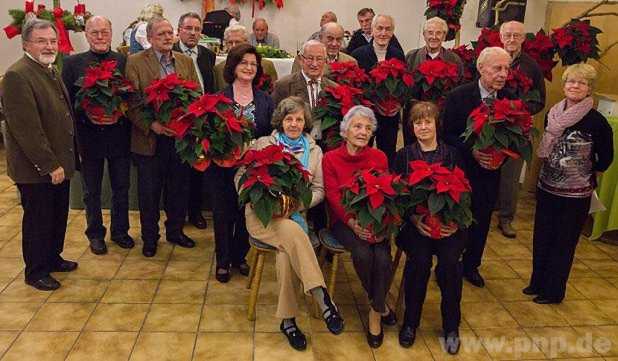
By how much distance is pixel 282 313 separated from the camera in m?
2.81

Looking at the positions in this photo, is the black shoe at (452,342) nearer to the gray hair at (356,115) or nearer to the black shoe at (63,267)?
the gray hair at (356,115)

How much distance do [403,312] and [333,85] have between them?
1471 mm

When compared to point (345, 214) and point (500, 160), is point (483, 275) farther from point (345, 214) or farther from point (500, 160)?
point (345, 214)

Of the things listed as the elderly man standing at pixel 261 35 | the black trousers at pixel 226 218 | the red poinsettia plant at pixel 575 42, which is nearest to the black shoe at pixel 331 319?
the black trousers at pixel 226 218

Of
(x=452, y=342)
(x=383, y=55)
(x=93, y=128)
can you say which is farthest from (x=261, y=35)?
(x=452, y=342)

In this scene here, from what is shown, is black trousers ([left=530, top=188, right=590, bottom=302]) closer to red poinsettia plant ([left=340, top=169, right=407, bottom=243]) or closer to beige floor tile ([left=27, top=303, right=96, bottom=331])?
red poinsettia plant ([left=340, top=169, right=407, bottom=243])

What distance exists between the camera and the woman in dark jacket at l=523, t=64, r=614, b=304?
3.10 meters

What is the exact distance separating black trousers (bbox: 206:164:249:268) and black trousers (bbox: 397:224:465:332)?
3.48 feet

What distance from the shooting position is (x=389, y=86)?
3439mm

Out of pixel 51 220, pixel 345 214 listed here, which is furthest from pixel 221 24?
pixel 345 214

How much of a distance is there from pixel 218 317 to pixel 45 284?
3.64ft

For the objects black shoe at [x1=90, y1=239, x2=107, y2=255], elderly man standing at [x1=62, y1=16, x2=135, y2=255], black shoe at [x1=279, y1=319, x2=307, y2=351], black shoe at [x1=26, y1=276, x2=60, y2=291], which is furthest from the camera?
black shoe at [x1=90, y1=239, x2=107, y2=255]

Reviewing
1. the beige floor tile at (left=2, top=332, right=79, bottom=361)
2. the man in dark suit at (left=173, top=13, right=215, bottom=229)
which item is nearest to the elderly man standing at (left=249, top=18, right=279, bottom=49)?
the man in dark suit at (left=173, top=13, right=215, bottom=229)

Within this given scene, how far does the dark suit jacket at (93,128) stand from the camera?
3.45 metres
